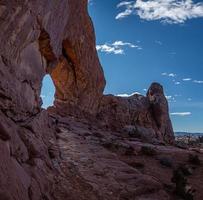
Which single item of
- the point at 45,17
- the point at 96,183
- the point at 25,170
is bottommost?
the point at 96,183

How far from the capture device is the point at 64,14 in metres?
19.7

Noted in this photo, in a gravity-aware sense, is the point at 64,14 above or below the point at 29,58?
above

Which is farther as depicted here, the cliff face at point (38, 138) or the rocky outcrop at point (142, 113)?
the rocky outcrop at point (142, 113)

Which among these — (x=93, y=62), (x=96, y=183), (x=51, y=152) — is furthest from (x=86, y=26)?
(x=96, y=183)

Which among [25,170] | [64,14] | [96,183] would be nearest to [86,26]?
[64,14]

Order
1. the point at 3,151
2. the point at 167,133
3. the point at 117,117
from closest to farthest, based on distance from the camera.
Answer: the point at 3,151 → the point at 117,117 → the point at 167,133

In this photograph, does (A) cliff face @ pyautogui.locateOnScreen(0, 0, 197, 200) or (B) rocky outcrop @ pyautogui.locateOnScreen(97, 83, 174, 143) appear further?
(B) rocky outcrop @ pyautogui.locateOnScreen(97, 83, 174, 143)

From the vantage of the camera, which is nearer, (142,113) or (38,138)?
(38,138)

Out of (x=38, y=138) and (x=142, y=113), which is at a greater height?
(x=142, y=113)

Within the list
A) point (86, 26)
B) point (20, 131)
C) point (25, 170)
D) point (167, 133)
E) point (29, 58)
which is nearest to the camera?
point (25, 170)

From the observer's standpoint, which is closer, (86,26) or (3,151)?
(3,151)

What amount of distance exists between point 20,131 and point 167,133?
45.9 meters

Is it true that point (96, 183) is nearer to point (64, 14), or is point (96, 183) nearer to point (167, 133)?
point (64, 14)

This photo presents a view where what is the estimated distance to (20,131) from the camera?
39.1ft
